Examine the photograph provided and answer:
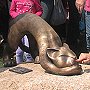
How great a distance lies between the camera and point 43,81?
10.6 feet

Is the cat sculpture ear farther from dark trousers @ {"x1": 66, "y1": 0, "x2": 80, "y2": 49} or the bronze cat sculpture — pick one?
dark trousers @ {"x1": 66, "y1": 0, "x2": 80, "y2": 49}

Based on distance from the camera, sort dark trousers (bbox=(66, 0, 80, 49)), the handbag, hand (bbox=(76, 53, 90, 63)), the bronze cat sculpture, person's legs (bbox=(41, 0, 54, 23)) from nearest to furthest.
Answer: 1. the bronze cat sculpture
2. hand (bbox=(76, 53, 90, 63))
3. person's legs (bbox=(41, 0, 54, 23))
4. the handbag
5. dark trousers (bbox=(66, 0, 80, 49))

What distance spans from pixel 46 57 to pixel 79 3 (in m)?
1.36

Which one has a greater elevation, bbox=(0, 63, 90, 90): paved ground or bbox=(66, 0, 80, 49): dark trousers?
bbox=(66, 0, 80, 49): dark trousers

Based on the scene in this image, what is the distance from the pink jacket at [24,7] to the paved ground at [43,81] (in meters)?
1.00

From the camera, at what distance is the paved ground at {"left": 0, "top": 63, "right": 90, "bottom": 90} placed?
3.12 metres

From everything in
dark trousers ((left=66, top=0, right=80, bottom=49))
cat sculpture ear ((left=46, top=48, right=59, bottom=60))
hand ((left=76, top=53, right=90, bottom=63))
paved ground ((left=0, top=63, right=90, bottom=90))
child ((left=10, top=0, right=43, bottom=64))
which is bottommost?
paved ground ((left=0, top=63, right=90, bottom=90))

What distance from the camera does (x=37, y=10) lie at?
437 centimetres

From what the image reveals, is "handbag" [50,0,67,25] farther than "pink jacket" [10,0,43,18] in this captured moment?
Yes

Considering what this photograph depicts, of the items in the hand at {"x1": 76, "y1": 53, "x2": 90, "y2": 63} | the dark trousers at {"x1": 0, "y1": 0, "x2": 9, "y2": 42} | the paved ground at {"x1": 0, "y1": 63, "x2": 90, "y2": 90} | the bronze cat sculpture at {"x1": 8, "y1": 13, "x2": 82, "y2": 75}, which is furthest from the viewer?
the dark trousers at {"x1": 0, "y1": 0, "x2": 9, "y2": 42}

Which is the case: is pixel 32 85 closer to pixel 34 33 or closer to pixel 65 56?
pixel 65 56

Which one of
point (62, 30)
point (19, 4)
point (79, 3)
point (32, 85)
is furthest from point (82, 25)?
point (32, 85)

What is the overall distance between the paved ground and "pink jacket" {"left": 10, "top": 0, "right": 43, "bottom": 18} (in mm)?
997

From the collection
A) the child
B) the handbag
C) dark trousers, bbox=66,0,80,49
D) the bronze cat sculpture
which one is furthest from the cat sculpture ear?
dark trousers, bbox=66,0,80,49
